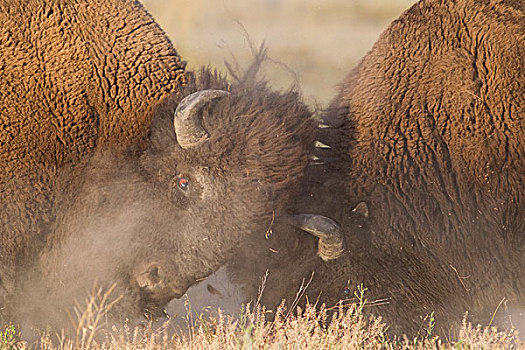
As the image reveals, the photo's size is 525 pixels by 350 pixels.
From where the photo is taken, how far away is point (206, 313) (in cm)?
502

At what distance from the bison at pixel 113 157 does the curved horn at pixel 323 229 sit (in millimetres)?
213

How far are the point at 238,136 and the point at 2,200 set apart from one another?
167 centimetres

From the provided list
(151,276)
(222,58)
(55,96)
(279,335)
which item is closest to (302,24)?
(222,58)

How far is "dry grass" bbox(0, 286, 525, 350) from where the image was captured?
380cm

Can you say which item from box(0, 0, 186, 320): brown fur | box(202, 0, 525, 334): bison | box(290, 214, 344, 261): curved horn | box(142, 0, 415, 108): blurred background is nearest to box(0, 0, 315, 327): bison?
box(0, 0, 186, 320): brown fur

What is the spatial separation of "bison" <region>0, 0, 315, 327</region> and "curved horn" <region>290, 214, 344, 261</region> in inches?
8.4

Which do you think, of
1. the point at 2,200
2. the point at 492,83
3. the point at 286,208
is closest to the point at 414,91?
the point at 492,83

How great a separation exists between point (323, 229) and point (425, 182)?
0.81 metres

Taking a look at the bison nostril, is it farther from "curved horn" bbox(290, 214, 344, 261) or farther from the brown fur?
"curved horn" bbox(290, 214, 344, 261)

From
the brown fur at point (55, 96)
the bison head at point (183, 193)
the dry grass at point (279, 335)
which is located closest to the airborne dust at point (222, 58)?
the bison head at point (183, 193)

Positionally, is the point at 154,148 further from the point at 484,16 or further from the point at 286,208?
the point at 484,16

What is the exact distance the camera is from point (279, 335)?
394cm

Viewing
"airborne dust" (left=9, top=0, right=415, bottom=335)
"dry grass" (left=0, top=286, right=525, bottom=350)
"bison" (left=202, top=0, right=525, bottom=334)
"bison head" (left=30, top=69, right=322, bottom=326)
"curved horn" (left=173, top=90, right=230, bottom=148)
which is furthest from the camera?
"airborne dust" (left=9, top=0, right=415, bottom=335)

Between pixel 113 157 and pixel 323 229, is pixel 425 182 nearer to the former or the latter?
pixel 323 229
